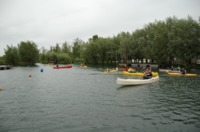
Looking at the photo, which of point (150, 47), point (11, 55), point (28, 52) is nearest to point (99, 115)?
point (150, 47)

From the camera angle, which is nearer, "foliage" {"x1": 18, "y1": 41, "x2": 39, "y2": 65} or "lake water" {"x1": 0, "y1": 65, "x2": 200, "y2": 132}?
"lake water" {"x1": 0, "y1": 65, "x2": 200, "y2": 132}

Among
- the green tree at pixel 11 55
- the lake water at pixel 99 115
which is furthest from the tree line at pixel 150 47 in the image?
the lake water at pixel 99 115

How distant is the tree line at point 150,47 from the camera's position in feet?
184

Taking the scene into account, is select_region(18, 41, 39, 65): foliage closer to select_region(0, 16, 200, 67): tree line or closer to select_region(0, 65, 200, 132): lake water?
select_region(0, 16, 200, 67): tree line

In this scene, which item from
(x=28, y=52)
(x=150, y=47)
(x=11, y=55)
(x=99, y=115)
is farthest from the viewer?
(x=28, y=52)

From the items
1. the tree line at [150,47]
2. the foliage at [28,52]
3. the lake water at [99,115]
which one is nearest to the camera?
the lake water at [99,115]

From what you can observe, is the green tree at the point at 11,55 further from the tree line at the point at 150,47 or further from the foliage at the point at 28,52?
the foliage at the point at 28,52

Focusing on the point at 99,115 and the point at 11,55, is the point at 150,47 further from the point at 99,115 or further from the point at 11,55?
the point at 11,55

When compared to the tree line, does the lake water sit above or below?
below

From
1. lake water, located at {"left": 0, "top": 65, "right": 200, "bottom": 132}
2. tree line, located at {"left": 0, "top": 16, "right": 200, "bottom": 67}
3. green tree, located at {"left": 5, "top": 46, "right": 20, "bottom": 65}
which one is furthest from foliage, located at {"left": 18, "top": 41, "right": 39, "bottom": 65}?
lake water, located at {"left": 0, "top": 65, "right": 200, "bottom": 132}

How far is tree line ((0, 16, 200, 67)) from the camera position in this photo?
55969 millimetres

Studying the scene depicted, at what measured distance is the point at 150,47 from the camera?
2842 inches

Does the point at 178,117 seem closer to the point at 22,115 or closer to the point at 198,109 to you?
the point at 198,109

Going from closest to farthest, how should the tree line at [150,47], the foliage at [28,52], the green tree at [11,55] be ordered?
the tree line at [150,47] → the green tree at [11,55] → the foliage at [28,52]
